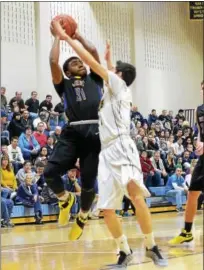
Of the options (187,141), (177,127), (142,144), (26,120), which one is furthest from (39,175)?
(177,127)

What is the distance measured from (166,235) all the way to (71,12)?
1188 centimetres

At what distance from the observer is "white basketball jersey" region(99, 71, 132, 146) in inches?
169

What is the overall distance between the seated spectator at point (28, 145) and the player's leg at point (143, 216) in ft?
26.9

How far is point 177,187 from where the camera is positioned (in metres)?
13.7

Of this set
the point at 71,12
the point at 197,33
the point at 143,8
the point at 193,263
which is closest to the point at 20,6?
the point at 71,12

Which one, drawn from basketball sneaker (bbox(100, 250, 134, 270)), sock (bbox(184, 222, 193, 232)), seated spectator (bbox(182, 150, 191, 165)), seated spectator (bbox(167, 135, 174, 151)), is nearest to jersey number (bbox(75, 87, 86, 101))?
basketball sneaker (bbox(100, 250, 134, 270))

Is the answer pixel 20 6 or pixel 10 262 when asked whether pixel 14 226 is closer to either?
pixel 10 262

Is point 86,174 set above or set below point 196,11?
below

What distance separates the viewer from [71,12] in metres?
17.9

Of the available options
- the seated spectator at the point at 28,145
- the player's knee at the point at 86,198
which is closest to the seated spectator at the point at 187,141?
the seated spectator at the point at 28,145

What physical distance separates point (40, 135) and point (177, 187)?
361 centimetres

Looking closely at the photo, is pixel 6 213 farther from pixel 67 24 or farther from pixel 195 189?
pixel 67 24

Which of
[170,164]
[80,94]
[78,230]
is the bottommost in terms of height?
[170,164]

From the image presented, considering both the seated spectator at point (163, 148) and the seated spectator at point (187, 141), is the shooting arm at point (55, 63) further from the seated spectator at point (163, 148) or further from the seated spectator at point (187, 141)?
the seated spectator at point (187, 141)
